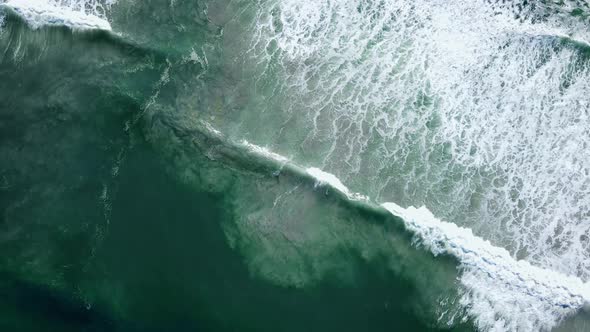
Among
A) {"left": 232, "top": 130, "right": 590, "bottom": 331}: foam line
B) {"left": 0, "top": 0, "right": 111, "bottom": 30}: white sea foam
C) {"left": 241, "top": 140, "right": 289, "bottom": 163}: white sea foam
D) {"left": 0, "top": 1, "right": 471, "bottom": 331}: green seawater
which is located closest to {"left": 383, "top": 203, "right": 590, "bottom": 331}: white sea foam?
{"left": 232, "top": 130, "right": 590, "bottom": 331}: foam line

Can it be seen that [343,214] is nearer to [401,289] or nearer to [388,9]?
[401,289]

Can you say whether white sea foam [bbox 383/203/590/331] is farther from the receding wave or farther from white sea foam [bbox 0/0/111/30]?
white sea foam [bbox 0/0/111/30]

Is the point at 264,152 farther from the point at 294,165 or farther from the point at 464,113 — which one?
the point at 464,113

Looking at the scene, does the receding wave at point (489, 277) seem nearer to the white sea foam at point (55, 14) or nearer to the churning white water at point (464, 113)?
the churning white water at point (464, 113)

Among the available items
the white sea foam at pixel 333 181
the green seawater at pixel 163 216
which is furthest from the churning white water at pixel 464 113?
the green seawater at pixel 163 216

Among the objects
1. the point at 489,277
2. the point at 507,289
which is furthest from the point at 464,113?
the point at 507,289
